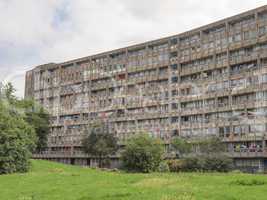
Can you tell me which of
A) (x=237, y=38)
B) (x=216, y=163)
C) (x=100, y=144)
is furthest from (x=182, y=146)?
(x=237, y=38)

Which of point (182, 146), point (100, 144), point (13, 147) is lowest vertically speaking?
point (13, 147)

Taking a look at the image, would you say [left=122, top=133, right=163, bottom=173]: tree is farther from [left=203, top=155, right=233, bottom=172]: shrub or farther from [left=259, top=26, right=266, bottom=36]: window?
[left=259, top=26, right=266, bottom=36]: window

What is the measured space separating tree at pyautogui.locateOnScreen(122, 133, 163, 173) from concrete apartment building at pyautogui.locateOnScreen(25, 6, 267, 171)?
25.4 m

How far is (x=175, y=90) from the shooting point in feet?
332

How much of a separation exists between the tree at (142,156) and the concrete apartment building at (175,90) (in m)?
25.4

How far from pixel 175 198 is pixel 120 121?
92912mm

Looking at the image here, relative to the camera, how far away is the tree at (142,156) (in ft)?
208

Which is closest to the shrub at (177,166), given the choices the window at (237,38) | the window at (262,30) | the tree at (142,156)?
the tree at (142,156)

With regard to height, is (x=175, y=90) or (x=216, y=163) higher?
(x=175, y=90)

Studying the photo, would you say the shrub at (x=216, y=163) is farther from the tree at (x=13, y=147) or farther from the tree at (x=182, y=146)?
the tree at (x=13, y=147)

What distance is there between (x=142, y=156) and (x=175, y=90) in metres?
40.0

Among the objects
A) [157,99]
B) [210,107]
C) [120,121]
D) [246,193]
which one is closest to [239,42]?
[210,107]

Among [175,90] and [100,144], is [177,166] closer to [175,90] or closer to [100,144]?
[100,144]

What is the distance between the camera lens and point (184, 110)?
323 feet
